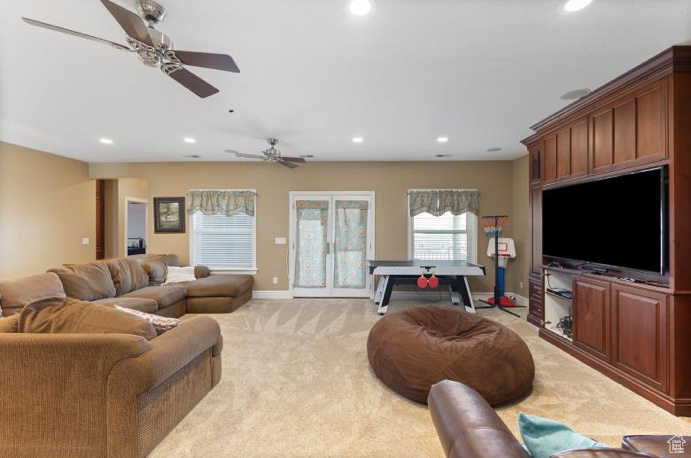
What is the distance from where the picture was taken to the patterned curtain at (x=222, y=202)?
562cm

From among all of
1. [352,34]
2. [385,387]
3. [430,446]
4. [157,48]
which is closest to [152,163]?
[157,48]

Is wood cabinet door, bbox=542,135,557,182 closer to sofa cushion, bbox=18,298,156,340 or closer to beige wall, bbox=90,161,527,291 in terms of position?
beige wall, bbox=90,161,527,291

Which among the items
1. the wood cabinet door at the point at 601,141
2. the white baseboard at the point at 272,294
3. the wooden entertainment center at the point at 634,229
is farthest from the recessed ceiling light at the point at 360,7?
the white baseboard at the point at 272,294

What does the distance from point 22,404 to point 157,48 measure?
214 centimetres

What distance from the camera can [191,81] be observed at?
81.3 inches

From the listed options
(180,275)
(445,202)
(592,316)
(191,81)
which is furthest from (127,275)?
(592,316)

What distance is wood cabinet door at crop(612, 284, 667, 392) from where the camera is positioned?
7.18ft

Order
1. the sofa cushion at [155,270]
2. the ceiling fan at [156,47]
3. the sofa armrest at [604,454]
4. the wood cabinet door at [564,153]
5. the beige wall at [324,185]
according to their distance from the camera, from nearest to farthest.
Result: the sofa armrest at [604,454], the ceiling fan at [156,47], the wood cabinet door at [564,153], the sofa cushion at [155,270], the beige wall at [324,185]

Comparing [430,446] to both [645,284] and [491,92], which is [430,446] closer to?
[645,284]

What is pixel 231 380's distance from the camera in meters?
2.56

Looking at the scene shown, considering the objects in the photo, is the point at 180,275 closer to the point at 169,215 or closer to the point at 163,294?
the point at 163,294

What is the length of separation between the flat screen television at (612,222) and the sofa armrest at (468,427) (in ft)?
7.90

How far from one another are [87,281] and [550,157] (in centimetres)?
594

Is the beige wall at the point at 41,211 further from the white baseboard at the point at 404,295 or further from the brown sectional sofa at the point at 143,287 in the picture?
the white baseboard at the point at 404,295
